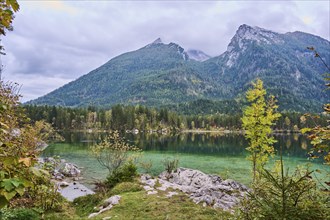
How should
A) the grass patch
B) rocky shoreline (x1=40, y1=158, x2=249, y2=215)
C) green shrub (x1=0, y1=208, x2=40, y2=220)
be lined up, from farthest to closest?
rocky shoreline (x1=40, y1=158, x2=249, y2=215) → the grass patch → green shrub (x1=0, y1=208, x2=40, y2=220)

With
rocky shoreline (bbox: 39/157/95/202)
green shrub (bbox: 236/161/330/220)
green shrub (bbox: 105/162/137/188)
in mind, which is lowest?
rocky shoreline (bbox: 39/157/95/202)

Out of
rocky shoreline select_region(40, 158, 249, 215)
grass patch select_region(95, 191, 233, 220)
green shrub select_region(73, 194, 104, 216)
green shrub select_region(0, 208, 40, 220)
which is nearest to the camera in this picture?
green shrub select_region(0, 208, 40, 220)

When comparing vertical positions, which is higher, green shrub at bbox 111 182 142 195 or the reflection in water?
the reflection in water

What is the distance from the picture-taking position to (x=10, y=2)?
3521mm

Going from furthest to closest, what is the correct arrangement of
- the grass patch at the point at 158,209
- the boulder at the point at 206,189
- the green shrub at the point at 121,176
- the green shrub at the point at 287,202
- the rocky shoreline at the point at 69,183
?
the rocky shoreline at the point at 69,183 < the green shrub at the point at 121,176 < the boulder at the point at 206,189 < the grass patch at the point at 158,209 < the green shrub at the point at 287,202

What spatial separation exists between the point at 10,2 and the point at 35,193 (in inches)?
579

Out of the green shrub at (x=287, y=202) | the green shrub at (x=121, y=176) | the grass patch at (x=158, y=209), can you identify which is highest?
the green shrub at (x=287, y=202)

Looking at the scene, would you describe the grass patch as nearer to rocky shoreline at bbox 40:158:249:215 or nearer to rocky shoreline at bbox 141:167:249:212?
rocky shoreline at bbox 40:158:249:215

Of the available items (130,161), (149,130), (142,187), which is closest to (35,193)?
(142,187)

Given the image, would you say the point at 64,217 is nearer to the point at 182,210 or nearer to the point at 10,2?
the point at 182,210

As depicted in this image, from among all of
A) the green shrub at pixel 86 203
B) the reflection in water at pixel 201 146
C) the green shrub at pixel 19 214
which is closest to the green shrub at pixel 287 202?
the green shrub at pixel 19 214

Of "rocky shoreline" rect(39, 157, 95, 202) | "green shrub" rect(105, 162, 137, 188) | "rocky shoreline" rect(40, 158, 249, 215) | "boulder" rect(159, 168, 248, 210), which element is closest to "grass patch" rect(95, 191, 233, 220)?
"rocky shoreline" rect(40, 158, 249, 215)

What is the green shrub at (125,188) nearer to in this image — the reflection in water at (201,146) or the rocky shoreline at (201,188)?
the rocky shoreline at (201,188)

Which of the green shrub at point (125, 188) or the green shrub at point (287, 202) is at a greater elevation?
the green shrub at point (287, 202)
